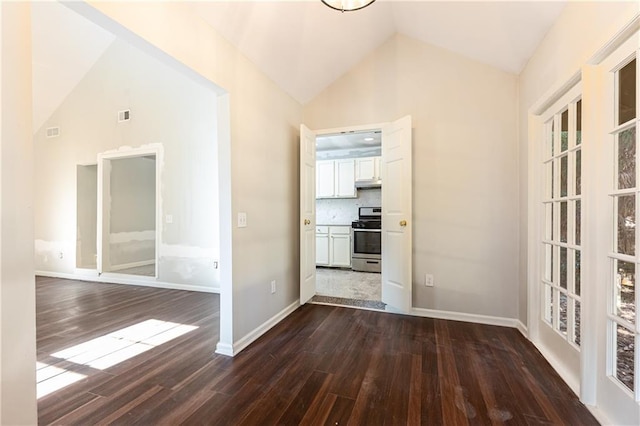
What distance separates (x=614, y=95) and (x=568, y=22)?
2.28 ft

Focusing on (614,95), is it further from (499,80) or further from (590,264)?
(499,80)

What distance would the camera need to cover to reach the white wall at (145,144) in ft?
13.3

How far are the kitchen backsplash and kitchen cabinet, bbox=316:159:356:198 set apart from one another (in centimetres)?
31

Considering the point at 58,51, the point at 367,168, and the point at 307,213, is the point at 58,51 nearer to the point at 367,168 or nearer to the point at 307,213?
the point at 307,213

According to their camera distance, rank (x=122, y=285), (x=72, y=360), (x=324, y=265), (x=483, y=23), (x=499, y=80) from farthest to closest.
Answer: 1. (x=324, y=265)
2. (x=122, y=285)
3. (x=499, y=80)
4. (x=483, y=23)
5. (x=72, y=360)

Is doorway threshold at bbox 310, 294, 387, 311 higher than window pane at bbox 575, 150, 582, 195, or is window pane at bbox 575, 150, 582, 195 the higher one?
window pane at bbox 575, 150, 582, 195

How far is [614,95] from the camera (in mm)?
1481

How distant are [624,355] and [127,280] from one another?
5.73 m

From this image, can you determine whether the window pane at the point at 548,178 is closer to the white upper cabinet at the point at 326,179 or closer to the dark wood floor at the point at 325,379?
the dark wood floor at the point at 325,379

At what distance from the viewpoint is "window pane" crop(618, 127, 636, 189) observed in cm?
137

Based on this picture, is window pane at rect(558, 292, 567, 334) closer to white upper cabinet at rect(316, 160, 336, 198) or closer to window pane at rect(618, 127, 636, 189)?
window pane at rect(618, 127, 636, 189)

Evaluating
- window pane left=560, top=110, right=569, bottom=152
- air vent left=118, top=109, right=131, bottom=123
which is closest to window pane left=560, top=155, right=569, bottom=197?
window pane left=560, top=110, right=569, bottom=152

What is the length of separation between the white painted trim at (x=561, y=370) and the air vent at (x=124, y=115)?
606cm

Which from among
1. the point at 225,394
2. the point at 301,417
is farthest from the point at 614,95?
the point at 225,394
